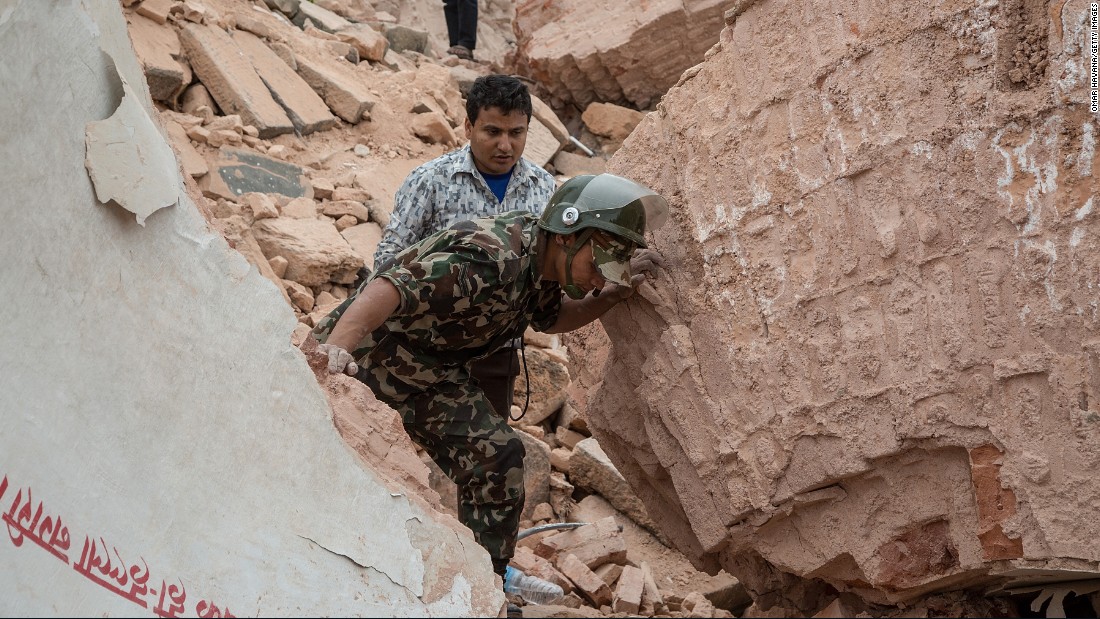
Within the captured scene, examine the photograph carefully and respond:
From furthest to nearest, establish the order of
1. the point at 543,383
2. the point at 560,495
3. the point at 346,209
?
the point at 346,209 → the point at 543,383 → the point at 560,495

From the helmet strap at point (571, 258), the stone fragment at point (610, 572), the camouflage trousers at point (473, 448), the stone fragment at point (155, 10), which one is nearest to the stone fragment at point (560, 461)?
the stone fragment at point (610, 572)

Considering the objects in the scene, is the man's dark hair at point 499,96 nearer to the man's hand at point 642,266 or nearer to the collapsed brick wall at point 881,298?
the collapsed brick wall at point 881,298

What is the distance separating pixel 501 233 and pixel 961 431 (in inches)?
58.5

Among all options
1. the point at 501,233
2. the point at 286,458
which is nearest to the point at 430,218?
the point at 501,233

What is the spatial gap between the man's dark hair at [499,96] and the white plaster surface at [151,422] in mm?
1404

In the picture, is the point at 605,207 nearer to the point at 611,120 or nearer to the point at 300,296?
the point at 300,296

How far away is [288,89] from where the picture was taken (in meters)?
7.56

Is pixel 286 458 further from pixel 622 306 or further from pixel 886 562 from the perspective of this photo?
pixel 886 562

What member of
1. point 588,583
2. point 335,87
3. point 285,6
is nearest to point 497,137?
point 588,583

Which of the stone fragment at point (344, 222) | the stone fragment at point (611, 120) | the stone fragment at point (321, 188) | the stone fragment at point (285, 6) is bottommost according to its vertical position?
the stone fragment at point (344, 222)

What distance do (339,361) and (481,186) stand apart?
4.05 ft

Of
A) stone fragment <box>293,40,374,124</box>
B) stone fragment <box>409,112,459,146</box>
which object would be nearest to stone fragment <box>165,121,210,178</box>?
stone fragment <box>293,40,374,124</box>

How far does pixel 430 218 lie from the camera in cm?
392

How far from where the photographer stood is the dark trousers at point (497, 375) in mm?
3928
